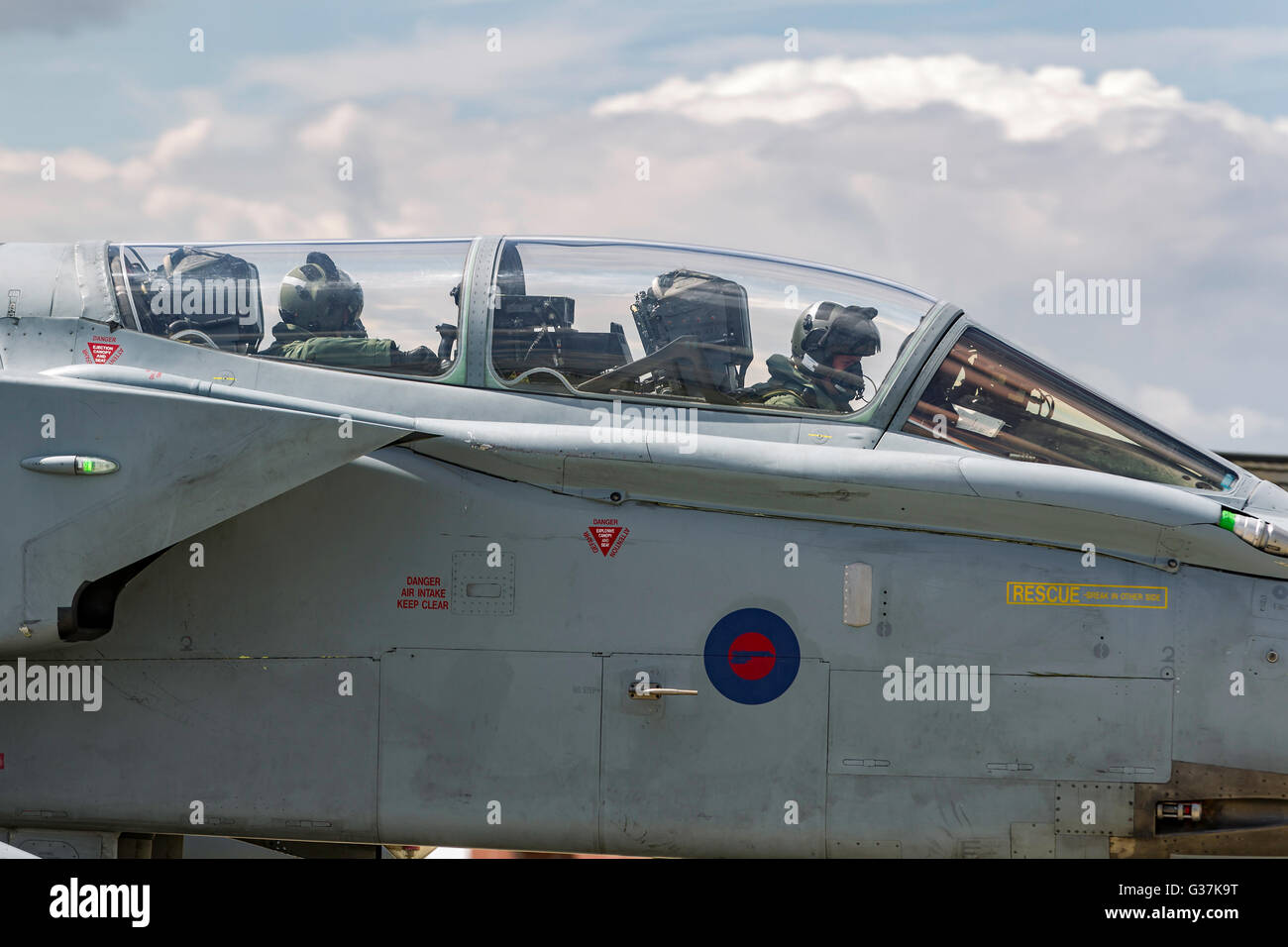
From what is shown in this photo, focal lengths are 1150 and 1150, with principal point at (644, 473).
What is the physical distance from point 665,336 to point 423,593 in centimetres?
165

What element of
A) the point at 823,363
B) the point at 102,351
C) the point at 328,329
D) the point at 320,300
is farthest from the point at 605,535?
the point at 102,351

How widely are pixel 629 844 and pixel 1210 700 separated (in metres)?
2.50

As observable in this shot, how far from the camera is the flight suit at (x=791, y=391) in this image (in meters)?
5.29

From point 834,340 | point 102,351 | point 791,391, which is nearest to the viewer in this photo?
point 791,391

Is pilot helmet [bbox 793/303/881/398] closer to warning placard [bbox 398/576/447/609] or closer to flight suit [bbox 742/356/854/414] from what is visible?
flight suit [bbox 742/356/854/414]

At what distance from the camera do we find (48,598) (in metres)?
4.79

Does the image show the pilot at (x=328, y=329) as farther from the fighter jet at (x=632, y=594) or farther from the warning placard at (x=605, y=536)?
the warning placard at (x=605, y=536)

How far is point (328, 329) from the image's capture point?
5.70 m

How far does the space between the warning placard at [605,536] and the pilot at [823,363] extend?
0.89 m

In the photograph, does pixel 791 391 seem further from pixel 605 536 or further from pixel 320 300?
pixel 320 300
